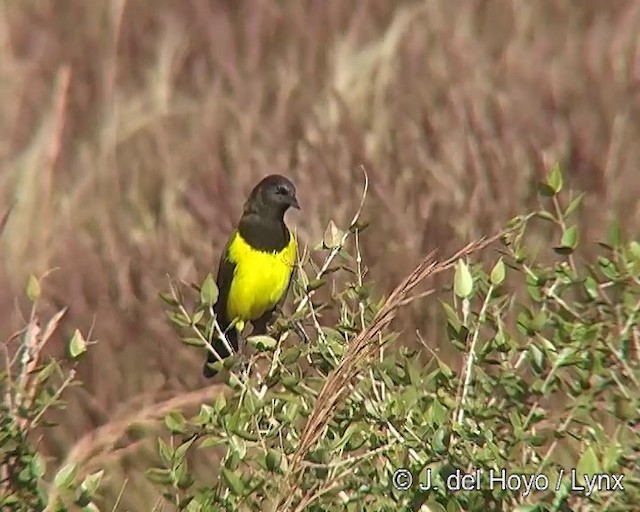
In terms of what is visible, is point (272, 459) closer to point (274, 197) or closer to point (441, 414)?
point (441, 414)

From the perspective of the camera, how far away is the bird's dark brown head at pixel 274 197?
3.60 m

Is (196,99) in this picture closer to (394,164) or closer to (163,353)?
(394,164)

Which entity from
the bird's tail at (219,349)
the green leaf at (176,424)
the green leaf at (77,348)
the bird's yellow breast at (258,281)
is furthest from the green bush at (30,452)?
the bird's yellow breast at (258,281)

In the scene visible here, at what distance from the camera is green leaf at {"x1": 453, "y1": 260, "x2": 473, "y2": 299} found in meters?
1.88

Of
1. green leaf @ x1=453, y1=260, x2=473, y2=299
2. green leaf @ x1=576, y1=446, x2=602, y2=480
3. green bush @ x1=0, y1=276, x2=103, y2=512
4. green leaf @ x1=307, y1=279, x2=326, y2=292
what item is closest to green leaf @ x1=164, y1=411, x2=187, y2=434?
green bush @ x1=0, y1=276, x2=103, y2=512

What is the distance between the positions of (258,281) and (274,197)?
0.70ft

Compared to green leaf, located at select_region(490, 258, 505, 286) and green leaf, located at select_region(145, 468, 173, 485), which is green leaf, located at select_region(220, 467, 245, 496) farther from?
green leaf, located at select_region(490, 258, 505, 286)

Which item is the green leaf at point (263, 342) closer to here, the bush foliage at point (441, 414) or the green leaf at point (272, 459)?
the bush foliage at point (441, 414)

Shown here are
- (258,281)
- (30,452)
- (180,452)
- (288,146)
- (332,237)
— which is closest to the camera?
(180,452)

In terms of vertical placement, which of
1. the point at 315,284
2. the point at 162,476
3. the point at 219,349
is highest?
the point at 315,284

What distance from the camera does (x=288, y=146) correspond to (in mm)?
4367

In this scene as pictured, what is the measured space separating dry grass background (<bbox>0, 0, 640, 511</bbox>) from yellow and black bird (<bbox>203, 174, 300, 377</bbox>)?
211mm

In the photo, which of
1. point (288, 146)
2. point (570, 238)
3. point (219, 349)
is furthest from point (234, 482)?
point (288, 146)

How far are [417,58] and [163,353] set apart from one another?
1480 millimetres
